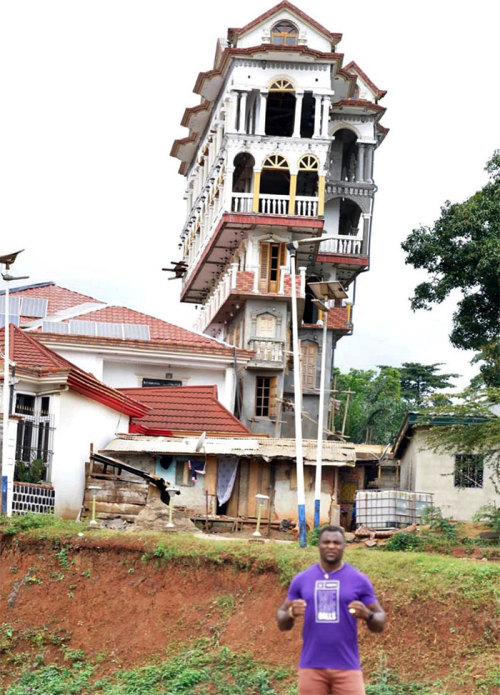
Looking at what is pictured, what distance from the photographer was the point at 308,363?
50.3 m

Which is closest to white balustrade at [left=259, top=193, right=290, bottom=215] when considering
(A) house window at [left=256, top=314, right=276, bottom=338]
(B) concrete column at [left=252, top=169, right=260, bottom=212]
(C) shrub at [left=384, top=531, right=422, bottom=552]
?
(B) concrete column at [left=252, top=169, right=260, bottom=212]

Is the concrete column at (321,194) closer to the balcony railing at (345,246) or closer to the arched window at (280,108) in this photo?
the arched window at (280,108)

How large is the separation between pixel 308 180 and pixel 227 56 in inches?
233

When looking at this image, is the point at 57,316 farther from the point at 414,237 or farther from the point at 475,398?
the point at 475,398

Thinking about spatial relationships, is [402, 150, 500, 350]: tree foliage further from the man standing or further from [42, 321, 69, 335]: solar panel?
the man standing

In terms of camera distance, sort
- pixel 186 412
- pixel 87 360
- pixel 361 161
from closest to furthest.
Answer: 1. pixel 186 412
2. pixel 87 360
3. pixel 361 161

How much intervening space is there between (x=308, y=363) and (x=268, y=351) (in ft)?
18.4

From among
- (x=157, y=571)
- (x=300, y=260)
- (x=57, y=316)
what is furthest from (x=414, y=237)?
(x=157, y=571)

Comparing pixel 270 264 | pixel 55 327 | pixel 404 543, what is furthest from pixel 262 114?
pixel 404 543

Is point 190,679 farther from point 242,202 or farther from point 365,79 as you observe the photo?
point 365,79

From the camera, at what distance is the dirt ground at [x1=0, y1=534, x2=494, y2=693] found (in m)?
18.3

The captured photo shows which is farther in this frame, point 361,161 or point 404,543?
point 361,161

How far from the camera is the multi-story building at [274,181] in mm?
44812

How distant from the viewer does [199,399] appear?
36.3 metres
